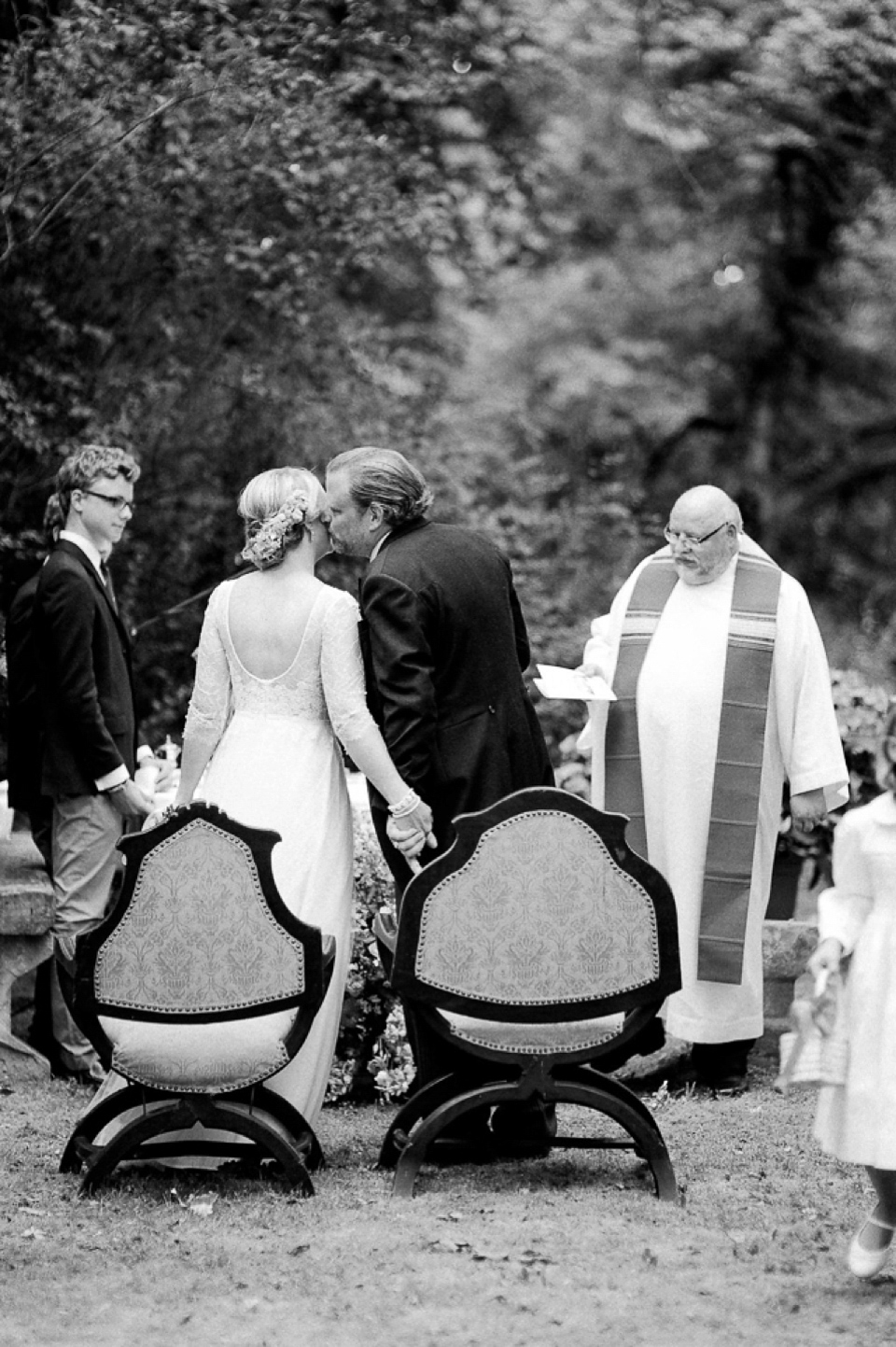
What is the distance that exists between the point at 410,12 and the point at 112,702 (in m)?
6.09

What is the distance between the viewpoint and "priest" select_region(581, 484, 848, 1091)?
6.12 m

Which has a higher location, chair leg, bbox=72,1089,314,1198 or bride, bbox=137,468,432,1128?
bride, bbox=137,468,432,1128

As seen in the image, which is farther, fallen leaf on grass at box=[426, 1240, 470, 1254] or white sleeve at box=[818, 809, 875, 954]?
fallen leaf on grass at box=[426, 1240, 470, 1254]

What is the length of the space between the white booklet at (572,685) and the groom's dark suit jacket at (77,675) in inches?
58.8

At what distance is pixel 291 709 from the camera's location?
5113 mm

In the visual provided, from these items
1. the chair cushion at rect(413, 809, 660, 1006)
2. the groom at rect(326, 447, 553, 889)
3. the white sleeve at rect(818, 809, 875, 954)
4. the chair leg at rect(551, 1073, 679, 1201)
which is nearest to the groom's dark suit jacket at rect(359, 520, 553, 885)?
the groom at rect(326, 447, 553, 889)

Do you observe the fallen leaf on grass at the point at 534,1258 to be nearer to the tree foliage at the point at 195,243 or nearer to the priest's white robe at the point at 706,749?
the priest's white robe at the point at 706,749

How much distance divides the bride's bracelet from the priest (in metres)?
1.51

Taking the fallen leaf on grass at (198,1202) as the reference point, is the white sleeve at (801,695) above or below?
above

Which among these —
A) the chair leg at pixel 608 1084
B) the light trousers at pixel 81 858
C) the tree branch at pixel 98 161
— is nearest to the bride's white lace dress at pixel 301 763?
the chair leg at pixel 608 1084

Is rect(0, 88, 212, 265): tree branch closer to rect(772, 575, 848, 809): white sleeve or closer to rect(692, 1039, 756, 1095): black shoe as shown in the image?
rect(772, 575, 848, 809): white sleeve

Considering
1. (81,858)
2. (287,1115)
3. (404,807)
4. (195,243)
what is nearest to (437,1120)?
(287,1115)

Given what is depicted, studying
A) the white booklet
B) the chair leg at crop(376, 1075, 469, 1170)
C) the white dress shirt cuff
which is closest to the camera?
the chair leg at crop(376, 1075, 469, 1170)

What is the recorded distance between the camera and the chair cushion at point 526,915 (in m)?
4.61
